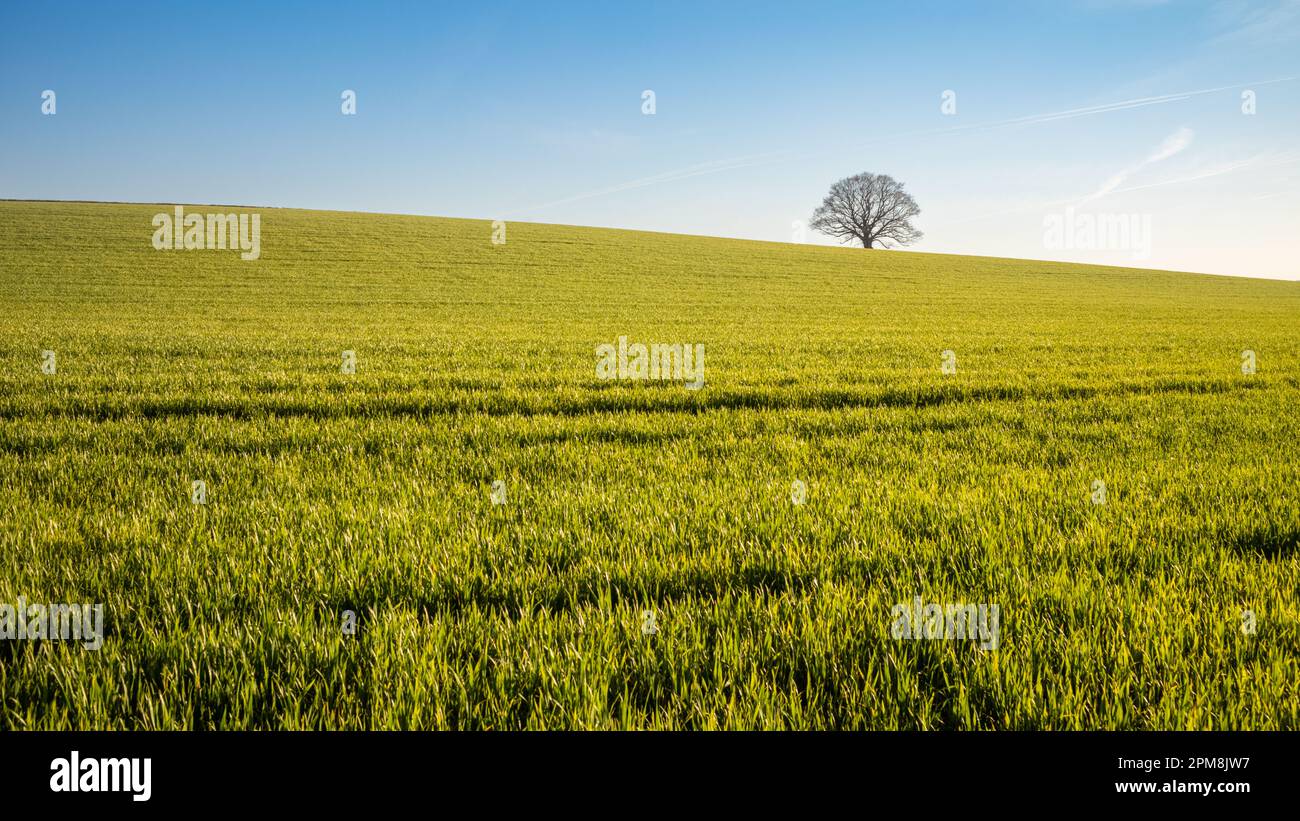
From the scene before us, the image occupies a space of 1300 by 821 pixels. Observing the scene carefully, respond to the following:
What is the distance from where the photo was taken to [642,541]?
13.6 feet

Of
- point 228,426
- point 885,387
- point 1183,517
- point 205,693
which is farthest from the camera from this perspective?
point 885,387

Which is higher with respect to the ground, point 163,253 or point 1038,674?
point 163,253

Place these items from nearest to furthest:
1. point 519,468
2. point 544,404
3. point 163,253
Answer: point 519,468
point 544,404
point 163,253

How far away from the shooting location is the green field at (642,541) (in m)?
2.54

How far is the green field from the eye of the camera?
8.35 feet

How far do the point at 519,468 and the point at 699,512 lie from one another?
7.26 feet

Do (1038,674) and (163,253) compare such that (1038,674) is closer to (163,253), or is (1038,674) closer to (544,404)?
(544,404)

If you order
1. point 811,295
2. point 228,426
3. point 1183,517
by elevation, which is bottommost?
point 1183,517

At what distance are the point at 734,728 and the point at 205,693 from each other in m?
2.03
